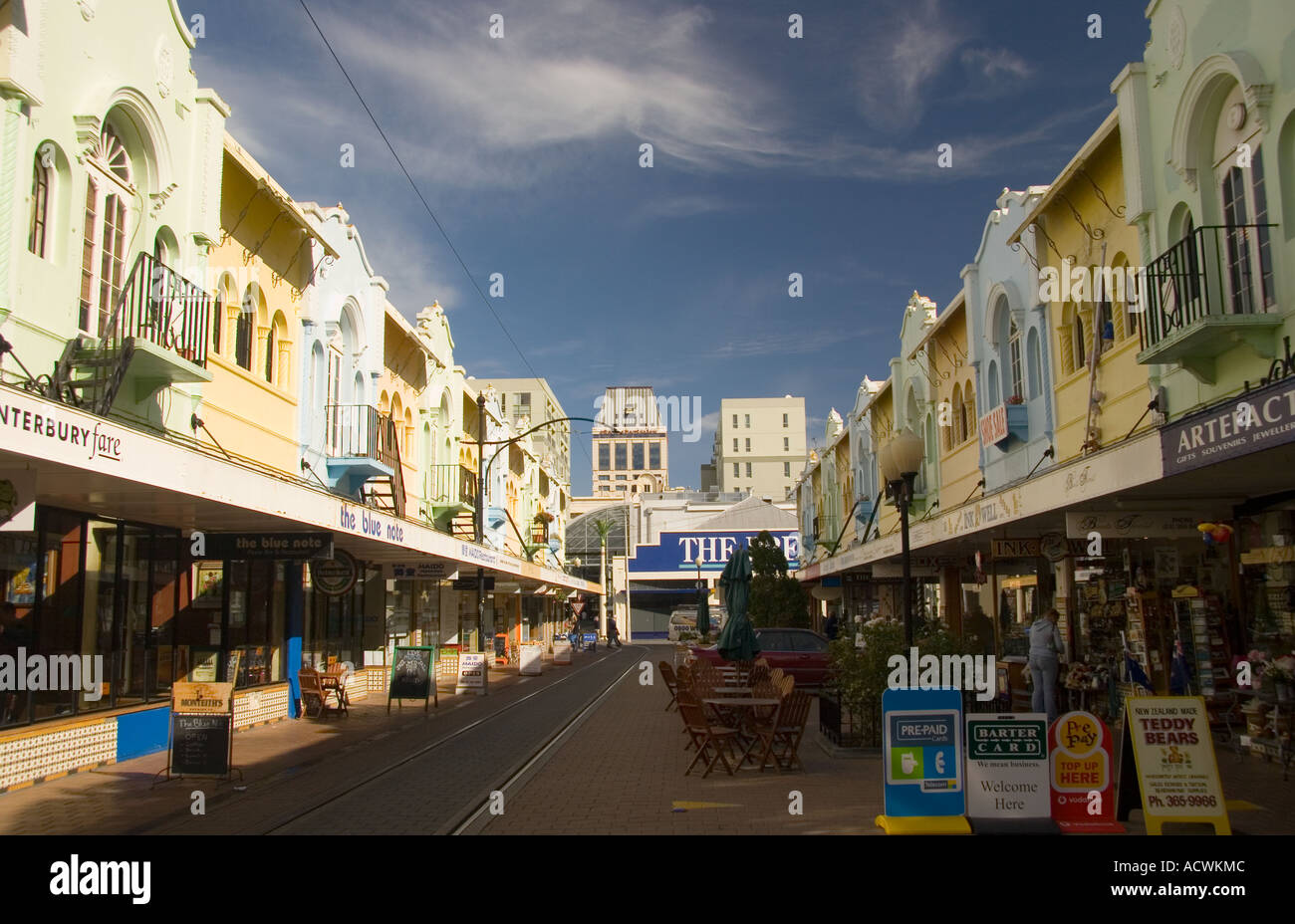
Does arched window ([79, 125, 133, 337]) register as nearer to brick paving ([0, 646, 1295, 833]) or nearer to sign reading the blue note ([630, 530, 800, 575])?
brick paving ([0, 646, 1295, 833])

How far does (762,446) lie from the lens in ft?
401

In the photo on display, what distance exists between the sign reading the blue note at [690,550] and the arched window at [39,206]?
209 feet

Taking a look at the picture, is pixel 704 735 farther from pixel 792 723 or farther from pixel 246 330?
pixel 246 330

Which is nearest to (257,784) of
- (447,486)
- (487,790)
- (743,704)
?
(487,790)

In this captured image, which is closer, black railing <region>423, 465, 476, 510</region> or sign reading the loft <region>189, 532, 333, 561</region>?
sign reading the loft <region>189, 532, 333, 561</region>

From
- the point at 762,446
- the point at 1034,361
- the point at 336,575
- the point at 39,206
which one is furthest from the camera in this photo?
the point at 762,446

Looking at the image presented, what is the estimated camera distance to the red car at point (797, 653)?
66.6ft

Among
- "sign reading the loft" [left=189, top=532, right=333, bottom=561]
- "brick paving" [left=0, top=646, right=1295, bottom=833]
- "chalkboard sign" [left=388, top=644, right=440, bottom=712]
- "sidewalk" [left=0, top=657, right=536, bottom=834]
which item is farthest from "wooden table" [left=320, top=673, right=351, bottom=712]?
"sign reading the loft" [left=189, top=532, right=333, bottom=561]

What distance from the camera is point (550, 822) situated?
8930mm

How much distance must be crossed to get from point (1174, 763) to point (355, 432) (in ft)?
57.5

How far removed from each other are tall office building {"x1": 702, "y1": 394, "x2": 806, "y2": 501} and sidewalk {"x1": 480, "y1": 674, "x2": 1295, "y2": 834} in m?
108

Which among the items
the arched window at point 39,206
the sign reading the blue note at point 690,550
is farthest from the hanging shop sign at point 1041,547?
the sign reading the blue note at point 690,550

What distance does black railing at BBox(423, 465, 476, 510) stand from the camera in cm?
3000

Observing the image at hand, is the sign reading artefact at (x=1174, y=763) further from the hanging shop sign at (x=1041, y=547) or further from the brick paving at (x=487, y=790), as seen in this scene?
the hanging shop sign at (x=1041, y=547)
